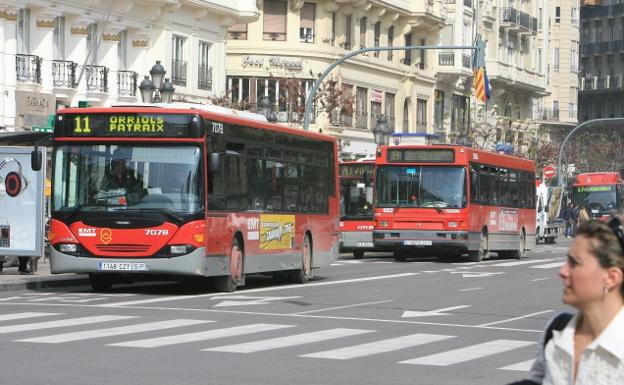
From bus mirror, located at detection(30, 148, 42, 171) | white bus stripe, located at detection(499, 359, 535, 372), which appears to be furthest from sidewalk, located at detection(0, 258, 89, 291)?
white bus stripe, located at detection(499, 359, 535, 372)

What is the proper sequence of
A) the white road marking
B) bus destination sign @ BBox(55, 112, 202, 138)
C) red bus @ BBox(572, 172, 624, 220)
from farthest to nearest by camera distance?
red bus @ BBox(572, 172, 624, 220) → bus destination sign @ BBox(55, 112, 202, 138) → the white road marking

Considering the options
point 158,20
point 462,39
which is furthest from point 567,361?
point 462,39

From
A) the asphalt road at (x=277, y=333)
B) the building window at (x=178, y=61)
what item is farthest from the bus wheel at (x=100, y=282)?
the building window at (x=178, y=61)

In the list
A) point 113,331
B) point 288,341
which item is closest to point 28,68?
point 113,331

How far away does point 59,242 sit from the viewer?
23453 millimetres

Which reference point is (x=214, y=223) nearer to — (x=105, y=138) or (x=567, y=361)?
(x=105, y=138)

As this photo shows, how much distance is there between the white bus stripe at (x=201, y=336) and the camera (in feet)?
50.9

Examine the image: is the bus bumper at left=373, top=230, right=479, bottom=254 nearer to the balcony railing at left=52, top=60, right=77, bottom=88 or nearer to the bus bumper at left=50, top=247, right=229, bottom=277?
the balcony railing at left=52, top=60, right=77, bottom=88

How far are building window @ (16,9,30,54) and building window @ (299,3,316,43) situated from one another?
23.5 meters

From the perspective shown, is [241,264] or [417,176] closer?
[241,264]

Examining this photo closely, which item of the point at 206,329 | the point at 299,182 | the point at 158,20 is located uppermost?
the point at 158,20

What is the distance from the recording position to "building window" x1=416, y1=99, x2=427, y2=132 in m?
76.7

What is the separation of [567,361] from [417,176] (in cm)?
3450

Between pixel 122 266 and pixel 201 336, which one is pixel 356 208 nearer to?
pixel 122 266
